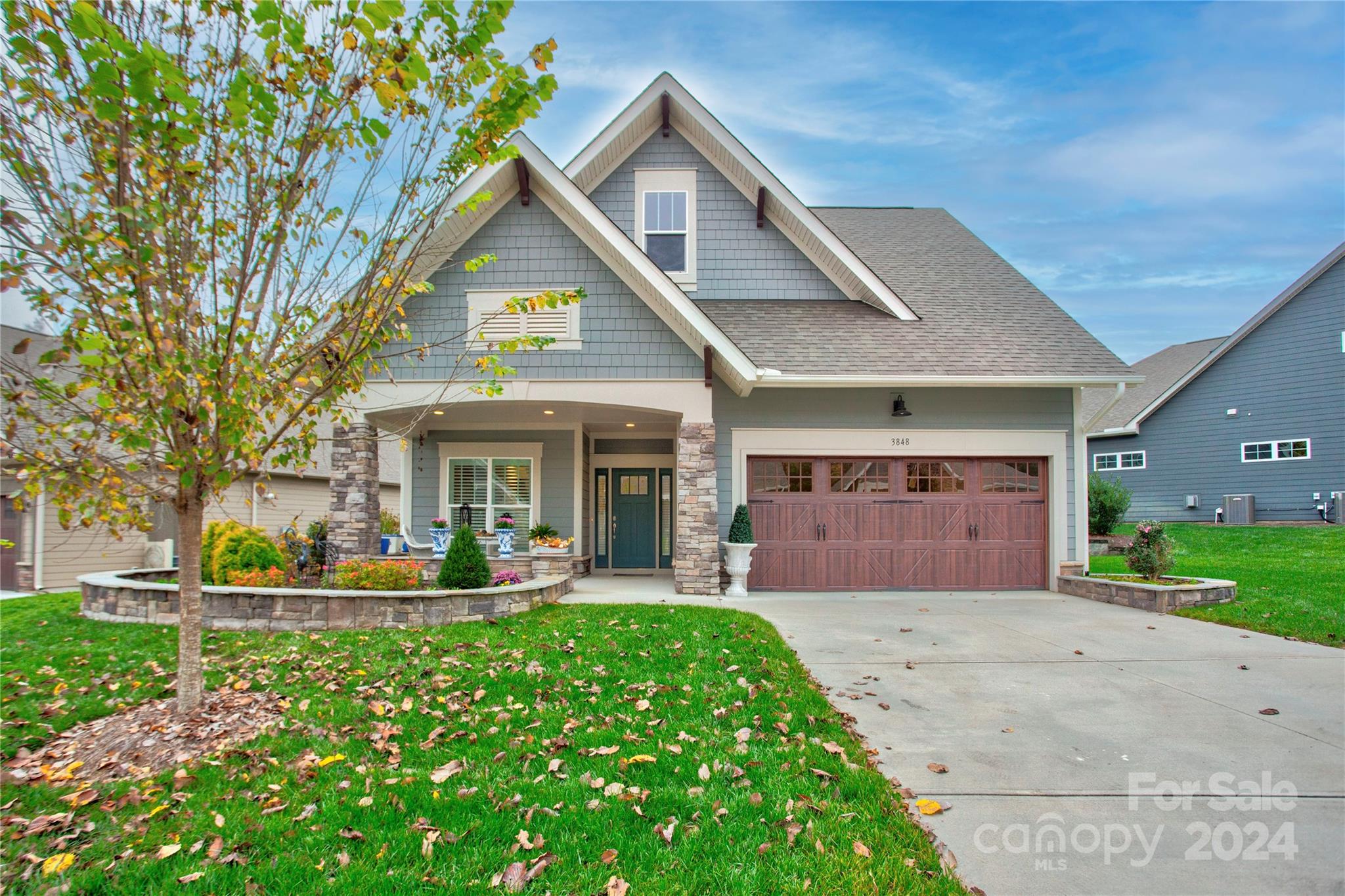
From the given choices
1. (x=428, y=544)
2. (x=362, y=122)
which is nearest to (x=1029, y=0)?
(x=362, y=122)

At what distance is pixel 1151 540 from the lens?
1066 cm

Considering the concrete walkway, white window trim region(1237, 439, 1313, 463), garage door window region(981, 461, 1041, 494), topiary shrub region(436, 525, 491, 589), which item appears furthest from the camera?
white window trim region(1237, 439, 1313, 463)

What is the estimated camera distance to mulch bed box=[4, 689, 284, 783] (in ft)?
12.5

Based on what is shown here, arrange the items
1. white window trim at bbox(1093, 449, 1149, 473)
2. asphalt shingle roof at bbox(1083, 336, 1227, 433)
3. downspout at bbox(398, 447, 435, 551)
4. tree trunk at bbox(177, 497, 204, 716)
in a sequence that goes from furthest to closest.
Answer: asphalt shingle roof at bbox(1083, 336, 1227, 433), white window trim at bbox(1093, 449, 1149, 473), downspout at bbox(398, 447, 435, 551), tree trunk at bbox(177, 497, 204, 716)

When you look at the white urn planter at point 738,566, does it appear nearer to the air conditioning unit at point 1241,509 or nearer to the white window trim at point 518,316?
the white window trim at point 518,316

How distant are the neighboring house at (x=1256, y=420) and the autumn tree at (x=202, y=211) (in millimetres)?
16753

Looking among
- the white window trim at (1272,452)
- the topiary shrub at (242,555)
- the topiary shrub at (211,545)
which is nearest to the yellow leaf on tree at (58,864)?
the topiary shrub at (242,555)

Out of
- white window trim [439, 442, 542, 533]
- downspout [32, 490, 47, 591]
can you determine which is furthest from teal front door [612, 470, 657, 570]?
downspout [32, 490, 47, 591]

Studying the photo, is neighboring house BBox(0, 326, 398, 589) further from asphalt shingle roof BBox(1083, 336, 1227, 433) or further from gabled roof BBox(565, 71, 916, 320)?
asphalt shingle roof BBox(1083, 336, 1227, 433)

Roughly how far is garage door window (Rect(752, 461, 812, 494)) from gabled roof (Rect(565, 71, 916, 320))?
3.29m

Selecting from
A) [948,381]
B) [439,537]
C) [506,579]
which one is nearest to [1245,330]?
[948,381]

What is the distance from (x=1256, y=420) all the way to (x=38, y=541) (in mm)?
29376

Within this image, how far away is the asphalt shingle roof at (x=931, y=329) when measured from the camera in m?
11.2

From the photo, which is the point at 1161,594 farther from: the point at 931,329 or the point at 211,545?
the point at 211,545
